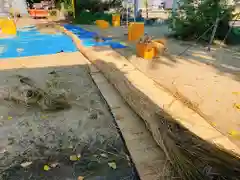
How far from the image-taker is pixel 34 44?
889cm

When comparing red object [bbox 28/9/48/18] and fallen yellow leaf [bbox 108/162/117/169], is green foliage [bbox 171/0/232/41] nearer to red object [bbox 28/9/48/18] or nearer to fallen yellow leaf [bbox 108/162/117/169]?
fallen yellow leaf [bbox 108/162/117/169]

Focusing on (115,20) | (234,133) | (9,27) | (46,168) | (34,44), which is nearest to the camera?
(46,168)

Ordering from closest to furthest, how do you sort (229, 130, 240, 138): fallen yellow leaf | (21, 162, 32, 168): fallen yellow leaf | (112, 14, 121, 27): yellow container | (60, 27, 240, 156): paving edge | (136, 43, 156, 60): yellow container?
(21, 162, 32, 168): fallen yellow leaf < (60, 27, 240, 156): paving edge < (229, 130, 240, 138): fallen yellow leaf < (136, 43, 156, 60): yellow container < (112, 14, 121, 27): yellow container

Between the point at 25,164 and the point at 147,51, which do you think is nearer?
the point at 25,164

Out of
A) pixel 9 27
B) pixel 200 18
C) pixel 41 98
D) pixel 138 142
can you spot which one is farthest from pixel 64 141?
pixel 9 27

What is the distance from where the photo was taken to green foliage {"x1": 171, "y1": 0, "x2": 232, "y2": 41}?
866 centimetres

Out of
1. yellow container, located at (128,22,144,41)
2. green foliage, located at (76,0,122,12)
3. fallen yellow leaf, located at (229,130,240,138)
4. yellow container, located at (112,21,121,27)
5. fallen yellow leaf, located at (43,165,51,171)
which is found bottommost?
fallen yellow leaf, located at (43,165,51,171)

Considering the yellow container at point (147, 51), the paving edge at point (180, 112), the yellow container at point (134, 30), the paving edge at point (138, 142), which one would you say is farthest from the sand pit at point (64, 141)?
the yellow container at point (134, 30)

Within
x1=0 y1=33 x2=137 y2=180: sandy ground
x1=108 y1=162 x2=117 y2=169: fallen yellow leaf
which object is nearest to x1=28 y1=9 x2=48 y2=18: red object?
x1=0 y1=33 x2=137 y2=180: sandy ground

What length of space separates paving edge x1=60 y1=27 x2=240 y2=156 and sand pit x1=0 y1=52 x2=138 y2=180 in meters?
0.90

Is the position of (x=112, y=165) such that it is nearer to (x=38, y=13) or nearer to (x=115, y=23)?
(x=115, y=23)

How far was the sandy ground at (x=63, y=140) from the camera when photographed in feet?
8.40

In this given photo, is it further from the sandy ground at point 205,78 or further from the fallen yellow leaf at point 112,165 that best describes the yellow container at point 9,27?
the fallen yellow leaf at point 112,165

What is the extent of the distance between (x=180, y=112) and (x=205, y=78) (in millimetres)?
2043
